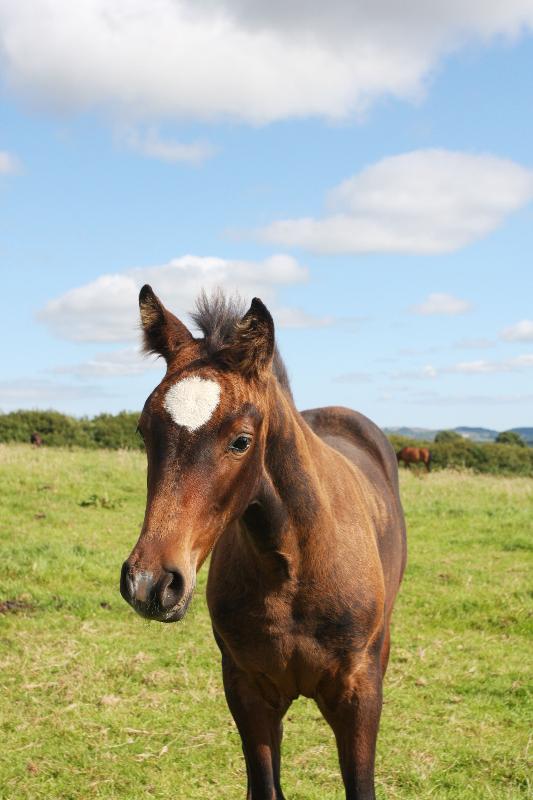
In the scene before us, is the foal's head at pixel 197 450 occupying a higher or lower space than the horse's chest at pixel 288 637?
higher

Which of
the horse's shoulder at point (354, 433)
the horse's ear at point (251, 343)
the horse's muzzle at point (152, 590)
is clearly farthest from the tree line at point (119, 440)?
the horse's muzzle at point (152, 590)

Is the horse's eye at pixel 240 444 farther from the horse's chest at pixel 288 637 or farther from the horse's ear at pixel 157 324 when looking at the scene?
the horse's chest at pixel 288 637

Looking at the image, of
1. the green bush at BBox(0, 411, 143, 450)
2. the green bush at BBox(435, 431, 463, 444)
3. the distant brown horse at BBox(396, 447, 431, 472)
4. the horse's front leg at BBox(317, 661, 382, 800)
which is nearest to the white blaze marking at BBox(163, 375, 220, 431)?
the horse's front leg at BBox(317, 661, 382, 800)

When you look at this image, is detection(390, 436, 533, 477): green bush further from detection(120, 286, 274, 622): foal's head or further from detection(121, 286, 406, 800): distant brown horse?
detection(120, 286, 274, 622): foal's head

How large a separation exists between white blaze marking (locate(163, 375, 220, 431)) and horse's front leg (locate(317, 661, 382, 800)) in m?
1.61

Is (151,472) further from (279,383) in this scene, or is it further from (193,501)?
(279,383)

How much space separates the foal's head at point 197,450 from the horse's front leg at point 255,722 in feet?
4.04

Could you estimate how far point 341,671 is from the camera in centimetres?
370

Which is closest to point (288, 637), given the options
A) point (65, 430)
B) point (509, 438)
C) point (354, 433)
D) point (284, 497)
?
point (284, 497)

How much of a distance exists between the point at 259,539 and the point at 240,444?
679 mm

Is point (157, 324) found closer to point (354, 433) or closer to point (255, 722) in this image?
point (255, 722)

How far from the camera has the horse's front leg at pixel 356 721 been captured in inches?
147

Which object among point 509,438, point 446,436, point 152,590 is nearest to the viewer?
point 152,590

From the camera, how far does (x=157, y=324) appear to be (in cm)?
338
